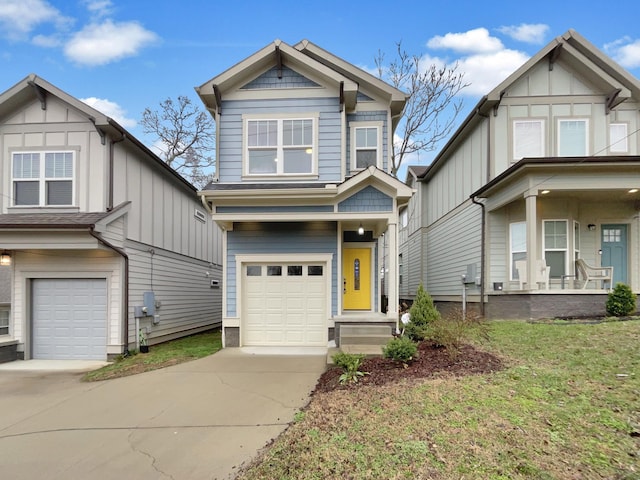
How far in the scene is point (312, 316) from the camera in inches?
371

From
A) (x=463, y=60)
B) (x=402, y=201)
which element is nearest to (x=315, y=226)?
(x=402, y=201)

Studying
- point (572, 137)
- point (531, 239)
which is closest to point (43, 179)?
point (531, 239)

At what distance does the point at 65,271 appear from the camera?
30.2 feet

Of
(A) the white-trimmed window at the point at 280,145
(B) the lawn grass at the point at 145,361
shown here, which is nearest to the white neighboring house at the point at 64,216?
(B) the lawn grass at the point at 145,361

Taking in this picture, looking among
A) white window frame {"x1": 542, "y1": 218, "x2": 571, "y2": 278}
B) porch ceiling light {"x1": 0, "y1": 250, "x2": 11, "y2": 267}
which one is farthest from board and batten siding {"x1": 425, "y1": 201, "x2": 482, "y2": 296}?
porch ceiling light {"x1": 0, "y1": 250, "x2": 11, "y2": 267}

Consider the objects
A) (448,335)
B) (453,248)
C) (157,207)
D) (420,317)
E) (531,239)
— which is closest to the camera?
(448,335)

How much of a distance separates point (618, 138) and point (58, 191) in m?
15.7

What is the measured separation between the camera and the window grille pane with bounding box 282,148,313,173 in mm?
9484

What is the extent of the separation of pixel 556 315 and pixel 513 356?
4.01 metres

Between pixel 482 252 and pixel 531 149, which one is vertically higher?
pixel 531 149

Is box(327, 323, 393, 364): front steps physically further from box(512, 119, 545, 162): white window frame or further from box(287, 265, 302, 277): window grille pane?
box(512, 119, 545, 162): white window frame

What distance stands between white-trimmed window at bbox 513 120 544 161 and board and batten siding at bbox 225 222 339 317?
618cm

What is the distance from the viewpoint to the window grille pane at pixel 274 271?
9539mm

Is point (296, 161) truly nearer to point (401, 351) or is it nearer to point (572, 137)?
point (401, 351)
